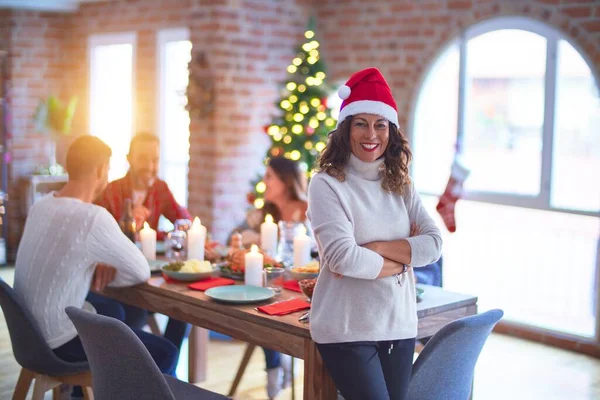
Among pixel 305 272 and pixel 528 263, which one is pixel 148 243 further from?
pixel 528 263

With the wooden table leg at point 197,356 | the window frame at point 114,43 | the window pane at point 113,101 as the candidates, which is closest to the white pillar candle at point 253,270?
the wooden table leg at point 197,356

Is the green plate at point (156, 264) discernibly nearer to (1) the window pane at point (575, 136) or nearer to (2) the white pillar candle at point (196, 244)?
(2) the white pillar candle at point (196, 244)

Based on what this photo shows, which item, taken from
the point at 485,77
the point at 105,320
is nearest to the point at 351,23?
the point at 485,77

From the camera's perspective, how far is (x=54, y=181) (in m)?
7.19

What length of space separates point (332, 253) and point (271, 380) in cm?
172

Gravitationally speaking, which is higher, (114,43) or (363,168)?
(114,43)

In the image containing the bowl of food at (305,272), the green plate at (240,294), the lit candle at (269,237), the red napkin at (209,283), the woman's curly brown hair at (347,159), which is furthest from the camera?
the lit candle at (269,237)

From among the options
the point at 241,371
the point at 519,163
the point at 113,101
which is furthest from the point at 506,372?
the point at 113,101

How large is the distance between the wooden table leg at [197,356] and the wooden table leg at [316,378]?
63.2 inches

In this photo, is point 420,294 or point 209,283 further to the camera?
point 209,283

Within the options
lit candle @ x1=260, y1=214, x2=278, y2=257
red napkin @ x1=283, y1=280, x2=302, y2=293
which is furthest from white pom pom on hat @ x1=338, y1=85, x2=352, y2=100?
lit candle @ x1=260, y1=214, x2=278, y2=257

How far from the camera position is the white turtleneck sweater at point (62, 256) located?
282cm

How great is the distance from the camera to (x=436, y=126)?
5645 millimetres

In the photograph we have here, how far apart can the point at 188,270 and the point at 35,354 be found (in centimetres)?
64
